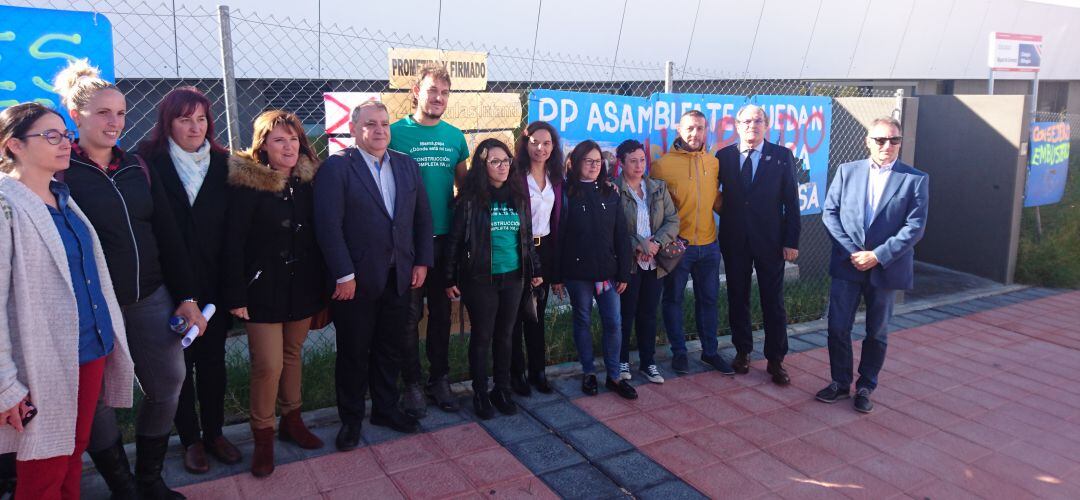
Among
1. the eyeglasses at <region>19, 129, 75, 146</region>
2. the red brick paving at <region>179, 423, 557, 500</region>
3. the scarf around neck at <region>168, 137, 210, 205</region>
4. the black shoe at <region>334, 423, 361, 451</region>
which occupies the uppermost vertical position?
the eyeglasses at <region>19, 129, 75, 146</region>

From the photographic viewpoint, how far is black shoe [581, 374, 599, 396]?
14.0 ft

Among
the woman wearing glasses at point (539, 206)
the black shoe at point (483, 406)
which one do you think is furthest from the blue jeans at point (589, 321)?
the black shoe at point (483, 406)

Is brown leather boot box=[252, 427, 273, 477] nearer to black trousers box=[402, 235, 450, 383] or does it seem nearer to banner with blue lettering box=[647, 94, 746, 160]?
black trousers box=[402, 235, 450, 383]

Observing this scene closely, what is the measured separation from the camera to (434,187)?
3.77m

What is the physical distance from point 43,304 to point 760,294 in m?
4.03

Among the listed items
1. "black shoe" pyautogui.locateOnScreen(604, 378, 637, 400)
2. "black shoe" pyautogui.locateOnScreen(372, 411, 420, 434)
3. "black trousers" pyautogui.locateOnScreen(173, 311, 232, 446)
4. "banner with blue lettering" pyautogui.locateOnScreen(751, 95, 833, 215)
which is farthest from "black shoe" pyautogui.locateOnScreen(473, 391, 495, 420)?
"banner with blue lettering" pyautogui.locateOnScreen(751, 95, 833, 215)

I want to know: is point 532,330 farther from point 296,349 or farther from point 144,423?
point 144,423

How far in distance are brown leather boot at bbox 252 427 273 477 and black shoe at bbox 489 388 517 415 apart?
1302 millimetres

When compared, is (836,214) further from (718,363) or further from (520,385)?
(520,385)

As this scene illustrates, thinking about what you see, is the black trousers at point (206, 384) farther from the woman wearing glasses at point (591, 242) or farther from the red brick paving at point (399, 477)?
the woman wearing glasses at point (591, 242)

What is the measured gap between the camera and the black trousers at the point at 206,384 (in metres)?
3.12

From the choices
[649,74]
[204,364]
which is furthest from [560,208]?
[649,74]

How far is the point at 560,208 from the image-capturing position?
4039 mm

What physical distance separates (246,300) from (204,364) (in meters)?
0.42
